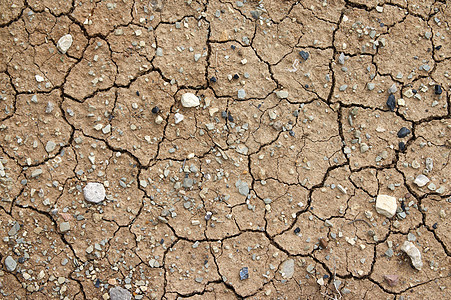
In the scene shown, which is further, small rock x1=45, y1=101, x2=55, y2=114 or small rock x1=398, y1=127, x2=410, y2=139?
small rock x1=398, y1=127, x2=410, y2=139

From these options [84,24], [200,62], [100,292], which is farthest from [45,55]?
[100,292]

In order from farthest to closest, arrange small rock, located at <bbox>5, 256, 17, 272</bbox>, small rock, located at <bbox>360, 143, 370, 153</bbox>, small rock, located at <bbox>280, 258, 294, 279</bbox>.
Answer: small rock, located at <bbox>360, 143, 370, 153</bbox> < small rock, located at <bbox>280, 258, 294, 279</bbox> < small rock, located at <bbox>5, 256, 17, 272</bbox>

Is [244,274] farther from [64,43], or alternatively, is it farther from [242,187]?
[64,43]

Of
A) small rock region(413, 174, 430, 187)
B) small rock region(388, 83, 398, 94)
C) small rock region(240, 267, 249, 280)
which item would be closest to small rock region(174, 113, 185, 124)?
small rock region(240, 267, 249, 280)

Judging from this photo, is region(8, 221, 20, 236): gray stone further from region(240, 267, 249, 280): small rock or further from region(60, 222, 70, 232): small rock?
region(240, 267, 249, 280): small rock

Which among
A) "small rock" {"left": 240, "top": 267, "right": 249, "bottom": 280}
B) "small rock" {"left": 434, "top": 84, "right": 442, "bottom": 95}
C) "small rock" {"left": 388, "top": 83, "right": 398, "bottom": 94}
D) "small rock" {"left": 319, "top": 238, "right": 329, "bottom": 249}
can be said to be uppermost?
"small rock" {"left": 434, "top": 84, "right": 442, "bottom": 95}

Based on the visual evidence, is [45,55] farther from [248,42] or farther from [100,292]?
[100,292]

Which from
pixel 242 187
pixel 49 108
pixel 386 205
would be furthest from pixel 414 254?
pixel 49 108
